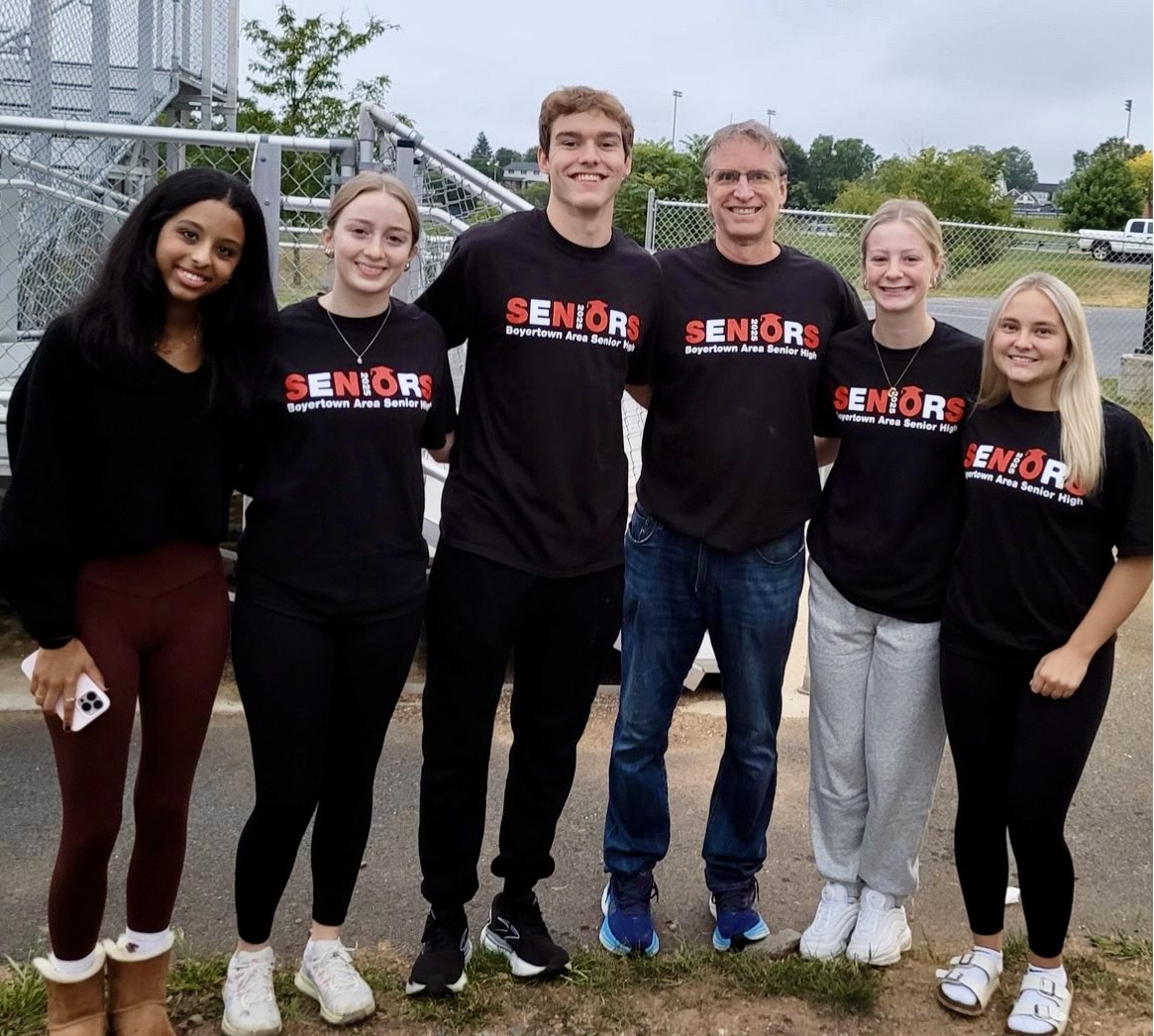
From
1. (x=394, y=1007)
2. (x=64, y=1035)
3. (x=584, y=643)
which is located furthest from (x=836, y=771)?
(x=64, y=1035)

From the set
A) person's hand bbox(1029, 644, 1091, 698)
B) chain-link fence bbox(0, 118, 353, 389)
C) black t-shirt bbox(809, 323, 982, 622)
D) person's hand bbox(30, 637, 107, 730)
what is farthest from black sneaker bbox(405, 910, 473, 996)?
chain-link fence bbox(0, 118, 353, 389)

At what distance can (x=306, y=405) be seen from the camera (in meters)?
2.60

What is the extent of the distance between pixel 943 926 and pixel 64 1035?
250 centimetres

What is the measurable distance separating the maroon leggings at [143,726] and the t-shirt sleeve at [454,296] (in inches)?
32.4

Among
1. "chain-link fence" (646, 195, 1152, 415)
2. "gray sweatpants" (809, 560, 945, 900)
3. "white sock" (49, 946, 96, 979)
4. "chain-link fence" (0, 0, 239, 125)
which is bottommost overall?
"white sock" (49, 946, 96, 979)

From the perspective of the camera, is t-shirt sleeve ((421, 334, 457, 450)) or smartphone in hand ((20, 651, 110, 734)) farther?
t-shirt sleeve ((421, 334, 457, 450))

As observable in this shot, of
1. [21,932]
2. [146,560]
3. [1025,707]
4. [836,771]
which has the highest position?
[146,560]

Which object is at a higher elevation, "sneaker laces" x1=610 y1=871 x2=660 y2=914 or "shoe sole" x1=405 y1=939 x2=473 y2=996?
"sneaker laces" x1=610 y1=871 x2=660 y2=914

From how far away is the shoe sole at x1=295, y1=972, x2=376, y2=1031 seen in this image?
2.86 metres

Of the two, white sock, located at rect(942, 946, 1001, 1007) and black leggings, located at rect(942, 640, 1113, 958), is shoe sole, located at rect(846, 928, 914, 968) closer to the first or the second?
white sock, located at rect(942, 946, 1001, 1007)

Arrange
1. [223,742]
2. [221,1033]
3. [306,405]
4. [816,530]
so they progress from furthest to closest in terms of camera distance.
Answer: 1. [223,742]
2. [816,530]
3. [221,1033]
4. [306,405]

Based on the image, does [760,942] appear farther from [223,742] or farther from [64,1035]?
[223,742]

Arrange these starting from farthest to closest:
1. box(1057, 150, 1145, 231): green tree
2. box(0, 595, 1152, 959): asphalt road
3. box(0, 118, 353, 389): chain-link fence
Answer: box(1057, 150, 1145, 231): green tree → box(0, 118, 353, 389): chain-link fence → box(0, 595, 1152, 959): asphalt road

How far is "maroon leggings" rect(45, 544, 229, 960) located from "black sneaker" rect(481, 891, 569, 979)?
3.05 ft
